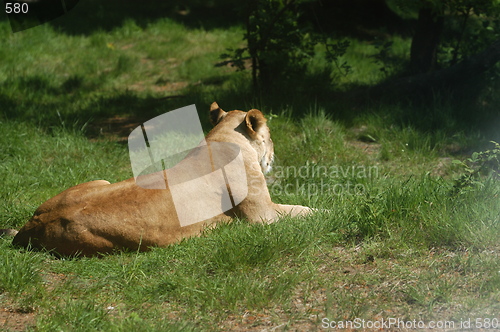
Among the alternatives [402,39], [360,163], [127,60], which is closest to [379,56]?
[360,163]

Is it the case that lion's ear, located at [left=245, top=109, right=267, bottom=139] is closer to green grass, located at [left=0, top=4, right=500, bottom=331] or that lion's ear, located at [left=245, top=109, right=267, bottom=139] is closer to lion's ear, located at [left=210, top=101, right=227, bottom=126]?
lion's ear, located at [left=210, top=101, right=227, bottom=126]

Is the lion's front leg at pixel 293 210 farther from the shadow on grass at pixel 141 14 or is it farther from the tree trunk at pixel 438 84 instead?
the shadow on grass at pixel 141 14

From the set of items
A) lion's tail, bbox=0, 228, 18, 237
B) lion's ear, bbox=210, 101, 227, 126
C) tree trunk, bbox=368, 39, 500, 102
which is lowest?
tree trunk, bbox=368, 39, 500, 102

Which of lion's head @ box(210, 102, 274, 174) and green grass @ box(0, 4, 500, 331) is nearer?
green grass @ box(0, 4, 500, 331)

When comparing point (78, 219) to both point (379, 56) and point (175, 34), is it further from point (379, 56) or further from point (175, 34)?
point (175, 34)

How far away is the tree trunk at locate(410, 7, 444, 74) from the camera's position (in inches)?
357

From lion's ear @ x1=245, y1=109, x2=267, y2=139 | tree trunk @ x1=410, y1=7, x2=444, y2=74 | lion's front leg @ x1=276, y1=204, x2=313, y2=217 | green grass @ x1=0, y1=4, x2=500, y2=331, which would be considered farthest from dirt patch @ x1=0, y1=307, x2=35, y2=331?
tree trunk @ x1=410, y1=7, x2=444, y2=74

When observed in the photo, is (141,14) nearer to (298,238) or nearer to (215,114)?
(215,114)

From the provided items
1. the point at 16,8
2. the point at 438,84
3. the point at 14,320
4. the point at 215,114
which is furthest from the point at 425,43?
the point at 16,8

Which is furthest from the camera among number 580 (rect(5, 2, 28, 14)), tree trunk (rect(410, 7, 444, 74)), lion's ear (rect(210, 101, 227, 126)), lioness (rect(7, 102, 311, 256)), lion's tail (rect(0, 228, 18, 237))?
number 580 (rect(5, 2, 28, 14))

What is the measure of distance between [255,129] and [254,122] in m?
0.07

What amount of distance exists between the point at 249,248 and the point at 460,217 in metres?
1.54

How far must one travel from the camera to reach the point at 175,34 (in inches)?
516

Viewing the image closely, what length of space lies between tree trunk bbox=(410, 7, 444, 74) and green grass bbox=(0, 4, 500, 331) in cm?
110
